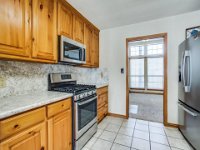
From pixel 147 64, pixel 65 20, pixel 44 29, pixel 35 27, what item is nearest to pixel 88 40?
pixel 65 20

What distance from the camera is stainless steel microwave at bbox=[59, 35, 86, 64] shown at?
1.87 m

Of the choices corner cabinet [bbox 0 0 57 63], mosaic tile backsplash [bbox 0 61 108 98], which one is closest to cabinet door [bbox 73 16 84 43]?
corner cabinet [bbox 0 0 57 63]

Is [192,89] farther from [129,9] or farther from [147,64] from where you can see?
[147,64]

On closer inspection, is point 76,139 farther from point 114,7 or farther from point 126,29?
point 126,29

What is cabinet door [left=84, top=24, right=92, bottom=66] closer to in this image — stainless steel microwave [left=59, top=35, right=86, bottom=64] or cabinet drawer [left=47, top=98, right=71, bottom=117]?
stainless steel microwave [left=59, top=35, right=86, bottom=64]

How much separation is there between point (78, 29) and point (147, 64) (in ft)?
17.7

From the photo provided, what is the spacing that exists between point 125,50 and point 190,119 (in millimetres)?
2025

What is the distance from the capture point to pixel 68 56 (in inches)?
80.0

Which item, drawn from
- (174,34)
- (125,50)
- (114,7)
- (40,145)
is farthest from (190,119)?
(114,7)

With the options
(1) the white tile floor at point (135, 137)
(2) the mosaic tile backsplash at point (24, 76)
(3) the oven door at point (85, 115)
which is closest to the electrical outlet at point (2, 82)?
(2) the mosaic tile backsplash at point (24, 76)

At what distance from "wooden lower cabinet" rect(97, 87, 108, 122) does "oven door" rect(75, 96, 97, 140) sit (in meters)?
0.46

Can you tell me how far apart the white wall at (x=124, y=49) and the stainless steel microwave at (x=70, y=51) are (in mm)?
1128

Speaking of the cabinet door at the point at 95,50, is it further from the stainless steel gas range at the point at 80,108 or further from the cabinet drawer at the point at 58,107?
the cabinet drawer at the point at 58,107

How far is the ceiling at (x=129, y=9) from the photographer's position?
6.88 feet
